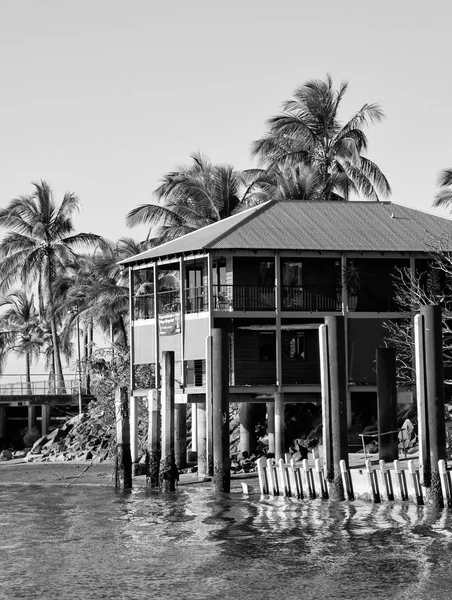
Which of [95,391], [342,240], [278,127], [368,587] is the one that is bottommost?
[368,587]

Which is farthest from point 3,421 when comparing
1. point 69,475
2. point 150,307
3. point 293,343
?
point 293,343

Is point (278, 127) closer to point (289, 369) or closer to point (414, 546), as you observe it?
point (289, 369)

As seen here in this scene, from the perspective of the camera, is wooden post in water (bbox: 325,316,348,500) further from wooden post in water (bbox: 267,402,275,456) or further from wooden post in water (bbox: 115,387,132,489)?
wooden post in water (bbox: 267,402,275,456)

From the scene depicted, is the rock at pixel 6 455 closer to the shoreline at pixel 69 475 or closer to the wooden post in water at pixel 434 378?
the shoreline at pixel 69 475

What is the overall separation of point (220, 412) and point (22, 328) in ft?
167

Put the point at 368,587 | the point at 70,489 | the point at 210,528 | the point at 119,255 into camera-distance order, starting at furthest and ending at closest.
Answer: the point at 119,255
the point at 70,489
the point at 210,528
the point at 368,587

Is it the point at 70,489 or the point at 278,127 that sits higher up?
the point at 278,127

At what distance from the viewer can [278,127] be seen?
59.1 metres

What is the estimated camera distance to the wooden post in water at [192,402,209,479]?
1629 inches

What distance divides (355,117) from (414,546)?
36.5 meters

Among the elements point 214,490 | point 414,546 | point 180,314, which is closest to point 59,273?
point 180,314

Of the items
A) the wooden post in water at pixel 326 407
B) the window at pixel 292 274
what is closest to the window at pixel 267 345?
the window at pixel 292 274

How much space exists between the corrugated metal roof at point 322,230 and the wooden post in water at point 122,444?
637 centimetres

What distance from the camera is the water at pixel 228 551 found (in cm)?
2247
